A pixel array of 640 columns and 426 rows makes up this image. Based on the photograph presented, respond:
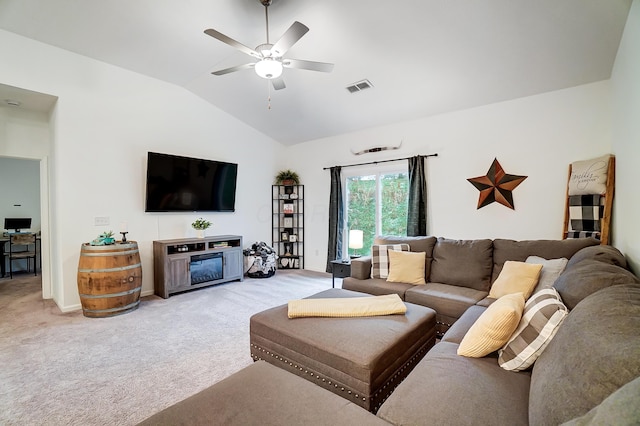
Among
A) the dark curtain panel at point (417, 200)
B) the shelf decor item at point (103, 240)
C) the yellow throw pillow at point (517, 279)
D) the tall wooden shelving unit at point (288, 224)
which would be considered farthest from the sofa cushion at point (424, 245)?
the shelf decor item at point (103, 240)

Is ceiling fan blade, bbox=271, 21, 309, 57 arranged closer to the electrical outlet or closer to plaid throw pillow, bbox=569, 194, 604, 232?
the electrical outlet

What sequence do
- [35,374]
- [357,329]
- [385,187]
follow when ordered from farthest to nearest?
1. [385,187]
2. [35,374]
3. [357,329]

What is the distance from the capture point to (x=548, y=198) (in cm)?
349

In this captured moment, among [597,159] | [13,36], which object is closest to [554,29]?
[597,159]

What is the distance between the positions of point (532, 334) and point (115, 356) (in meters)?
3.06

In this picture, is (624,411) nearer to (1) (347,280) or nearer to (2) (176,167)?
(1) (347,280)

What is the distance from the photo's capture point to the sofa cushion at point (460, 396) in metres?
1.06

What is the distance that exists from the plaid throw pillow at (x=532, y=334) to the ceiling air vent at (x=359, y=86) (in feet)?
10.7

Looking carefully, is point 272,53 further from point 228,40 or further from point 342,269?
point 342,269

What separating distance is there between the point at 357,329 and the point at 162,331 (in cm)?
223

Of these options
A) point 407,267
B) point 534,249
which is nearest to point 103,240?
point 407,267

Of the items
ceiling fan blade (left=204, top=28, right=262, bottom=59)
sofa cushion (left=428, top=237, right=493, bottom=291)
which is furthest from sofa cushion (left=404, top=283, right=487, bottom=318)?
ceiling fan blade (left=204, top=28, right=262, bottom=59)

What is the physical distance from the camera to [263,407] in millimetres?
1114

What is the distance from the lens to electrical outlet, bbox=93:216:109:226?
12.3 feet
